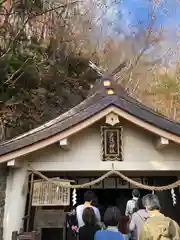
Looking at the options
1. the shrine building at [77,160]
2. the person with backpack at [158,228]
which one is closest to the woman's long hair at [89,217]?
the person with backpack at [158,228]

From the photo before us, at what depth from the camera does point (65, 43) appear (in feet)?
55.6

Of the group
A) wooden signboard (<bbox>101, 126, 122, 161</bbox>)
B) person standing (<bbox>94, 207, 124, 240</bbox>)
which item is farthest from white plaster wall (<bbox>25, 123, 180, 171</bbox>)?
person standing (<bbox>94, 207, 124, 240</bbox>)

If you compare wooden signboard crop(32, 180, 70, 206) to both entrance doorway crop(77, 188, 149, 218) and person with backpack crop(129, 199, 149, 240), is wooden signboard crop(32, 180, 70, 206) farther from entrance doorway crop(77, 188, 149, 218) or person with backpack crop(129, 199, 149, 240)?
person with backpack crop(129, 199, 149, 240)

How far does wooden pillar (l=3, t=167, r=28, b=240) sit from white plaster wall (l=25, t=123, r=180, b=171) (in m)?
0.45

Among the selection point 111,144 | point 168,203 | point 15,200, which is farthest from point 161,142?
point 15,200

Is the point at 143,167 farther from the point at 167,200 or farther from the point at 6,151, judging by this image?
the point at 6,151

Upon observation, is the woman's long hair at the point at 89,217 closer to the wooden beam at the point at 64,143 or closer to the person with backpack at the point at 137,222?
the person with backpack at the point at 137,222

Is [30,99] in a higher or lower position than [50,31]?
lower

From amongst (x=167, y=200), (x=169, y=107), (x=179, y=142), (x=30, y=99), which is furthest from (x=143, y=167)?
(x=169, y=107)

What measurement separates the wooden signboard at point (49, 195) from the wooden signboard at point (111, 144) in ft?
4.26

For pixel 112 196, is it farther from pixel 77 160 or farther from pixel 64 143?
pixel 64 143

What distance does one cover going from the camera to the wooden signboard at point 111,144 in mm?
7645

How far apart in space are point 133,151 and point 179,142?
119 centimetres

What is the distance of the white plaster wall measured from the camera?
301 inches
